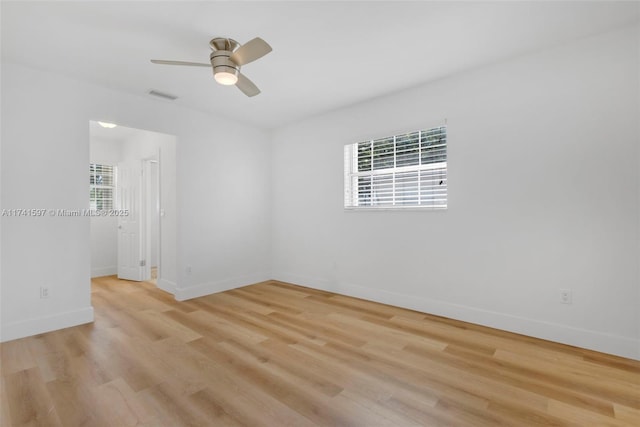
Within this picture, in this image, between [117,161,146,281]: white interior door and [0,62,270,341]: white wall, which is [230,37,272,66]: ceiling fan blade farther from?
[117,161,146,281]: white interior door

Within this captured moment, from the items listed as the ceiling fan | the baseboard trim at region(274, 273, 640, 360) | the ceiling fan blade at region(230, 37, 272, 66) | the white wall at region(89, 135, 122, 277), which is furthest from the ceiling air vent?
the baseboard trim at region(274, 273, 640, 360)

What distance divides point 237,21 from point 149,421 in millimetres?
2712

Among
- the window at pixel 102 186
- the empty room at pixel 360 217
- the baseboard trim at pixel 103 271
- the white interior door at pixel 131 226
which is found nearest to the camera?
the empty room at pixel 360 217

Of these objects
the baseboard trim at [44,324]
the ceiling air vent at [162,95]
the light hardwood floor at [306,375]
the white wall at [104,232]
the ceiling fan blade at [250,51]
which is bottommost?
the light hardwood floor at [306,375]

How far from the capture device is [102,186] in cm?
577

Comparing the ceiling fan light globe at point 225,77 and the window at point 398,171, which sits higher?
the ceiling fan light globe at point 225,77

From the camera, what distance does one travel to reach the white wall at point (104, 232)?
557cm

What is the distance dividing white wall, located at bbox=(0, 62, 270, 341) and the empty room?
19 mm

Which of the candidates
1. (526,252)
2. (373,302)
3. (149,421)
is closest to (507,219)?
(526,252)

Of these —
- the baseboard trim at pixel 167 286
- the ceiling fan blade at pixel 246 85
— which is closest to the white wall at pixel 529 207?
the ceiling fan blade at pixel 246 85

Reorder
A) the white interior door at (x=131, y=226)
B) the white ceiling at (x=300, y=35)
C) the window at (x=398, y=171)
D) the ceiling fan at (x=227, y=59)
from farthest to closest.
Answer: the white interior door at (x=131, y=226) < the window at (x=398, y=171) < the ceiling fan at (x=227, y=59) < the white ceiling at (x=300, y=35)

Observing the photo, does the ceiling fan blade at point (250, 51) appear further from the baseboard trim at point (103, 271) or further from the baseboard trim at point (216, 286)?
the baseboard trim at point (103, 271)

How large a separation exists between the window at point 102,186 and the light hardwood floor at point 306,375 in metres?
3.33

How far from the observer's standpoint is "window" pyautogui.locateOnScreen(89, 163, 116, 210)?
18.5 feet
